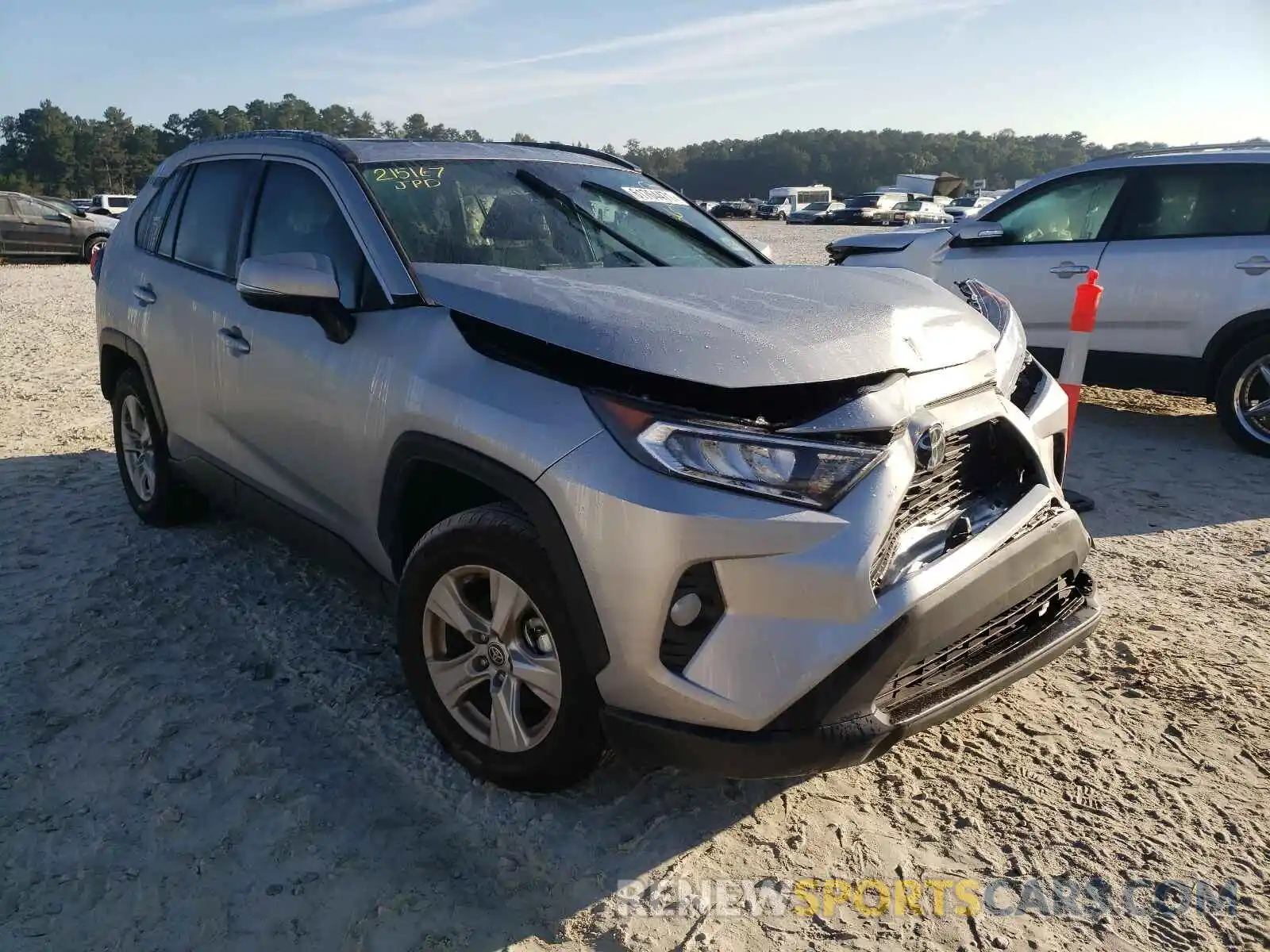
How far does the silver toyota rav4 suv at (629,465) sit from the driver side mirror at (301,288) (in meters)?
0.01

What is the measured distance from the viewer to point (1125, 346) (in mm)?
6633

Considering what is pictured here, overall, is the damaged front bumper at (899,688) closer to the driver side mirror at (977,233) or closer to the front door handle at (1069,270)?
the front door handle at (1069,270)

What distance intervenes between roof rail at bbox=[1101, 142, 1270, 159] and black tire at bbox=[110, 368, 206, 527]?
6.21m

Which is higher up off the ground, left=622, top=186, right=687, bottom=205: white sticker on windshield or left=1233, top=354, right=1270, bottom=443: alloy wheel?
left=622, top=186, right=687, bottom=205: white sticker on windshield

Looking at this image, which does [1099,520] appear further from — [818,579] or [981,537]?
[818,579]

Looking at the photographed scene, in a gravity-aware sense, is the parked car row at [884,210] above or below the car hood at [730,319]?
below

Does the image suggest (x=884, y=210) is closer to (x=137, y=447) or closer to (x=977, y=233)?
(x=977, y=233)

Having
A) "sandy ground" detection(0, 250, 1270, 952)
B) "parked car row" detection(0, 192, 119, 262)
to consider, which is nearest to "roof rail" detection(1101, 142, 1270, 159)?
"sandy ground" detection(0, 250, 1270, 952)

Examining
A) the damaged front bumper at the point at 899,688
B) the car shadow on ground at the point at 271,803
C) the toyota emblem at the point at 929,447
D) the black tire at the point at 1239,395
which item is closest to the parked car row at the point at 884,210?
the black tire at the point at 1239,395

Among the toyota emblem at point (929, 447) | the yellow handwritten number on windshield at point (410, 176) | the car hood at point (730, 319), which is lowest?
the toyota emblem at point (929, 447)

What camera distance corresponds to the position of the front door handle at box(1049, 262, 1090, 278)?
6824 mm

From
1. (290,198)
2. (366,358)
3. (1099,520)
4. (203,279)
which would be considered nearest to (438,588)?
(366,358)

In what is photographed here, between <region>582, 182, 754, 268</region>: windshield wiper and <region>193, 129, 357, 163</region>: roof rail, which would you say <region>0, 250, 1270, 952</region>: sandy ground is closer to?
<region>193, 129, 357, 163</region>: roof rail

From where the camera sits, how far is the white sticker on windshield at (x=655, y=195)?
4055 mm
